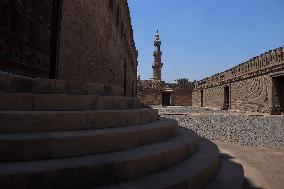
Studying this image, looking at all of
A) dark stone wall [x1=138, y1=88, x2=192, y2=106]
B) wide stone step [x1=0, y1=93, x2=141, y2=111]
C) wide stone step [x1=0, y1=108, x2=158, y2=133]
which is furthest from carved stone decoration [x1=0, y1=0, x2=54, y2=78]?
dark stone wall [x1=138, y1=88, x2=192, y2=106]

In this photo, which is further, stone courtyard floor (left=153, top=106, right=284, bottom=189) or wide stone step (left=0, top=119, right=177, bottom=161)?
stone courtyard floor (left=153, top=106, right=284, bottom=189)

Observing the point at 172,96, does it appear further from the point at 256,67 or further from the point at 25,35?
the point at 25,35

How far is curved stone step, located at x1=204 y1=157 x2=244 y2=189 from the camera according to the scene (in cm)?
293

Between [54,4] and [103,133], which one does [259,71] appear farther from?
[103,133]

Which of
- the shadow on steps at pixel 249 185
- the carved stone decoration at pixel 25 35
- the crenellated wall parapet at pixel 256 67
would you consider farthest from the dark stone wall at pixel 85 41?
the crenellated wall parapet at pixel 256 67

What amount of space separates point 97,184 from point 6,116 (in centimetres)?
95

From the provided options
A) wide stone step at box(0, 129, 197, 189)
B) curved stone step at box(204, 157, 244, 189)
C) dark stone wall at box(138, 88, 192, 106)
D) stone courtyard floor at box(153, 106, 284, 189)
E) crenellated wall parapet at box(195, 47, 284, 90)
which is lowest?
stone courtyard floor at box(153, 106, 284, 189)

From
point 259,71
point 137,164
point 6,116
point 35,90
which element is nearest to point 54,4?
point 35,90

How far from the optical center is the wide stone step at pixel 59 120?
7.40 ft

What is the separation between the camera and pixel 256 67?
1806cm

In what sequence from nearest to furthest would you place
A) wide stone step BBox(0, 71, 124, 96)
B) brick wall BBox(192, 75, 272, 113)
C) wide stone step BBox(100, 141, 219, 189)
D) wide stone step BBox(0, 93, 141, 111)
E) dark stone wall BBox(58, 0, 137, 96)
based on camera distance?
wide stone step BBox(100, 141, 219, 189), wide stone step BBox(0, 93, 141, 111), wide stone step BBox(0, 71, 124, 96), dark stone wall BBox(58, 0, 137, 96), brick wall BBox(192, 75, 272, 113)

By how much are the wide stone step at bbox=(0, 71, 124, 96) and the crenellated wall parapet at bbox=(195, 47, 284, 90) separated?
46.6ft

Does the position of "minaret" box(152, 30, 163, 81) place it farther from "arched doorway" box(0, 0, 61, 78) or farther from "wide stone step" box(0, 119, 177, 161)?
"wide stone step" box(0, 119, 177, 161)

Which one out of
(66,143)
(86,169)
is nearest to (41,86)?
(66,143)
